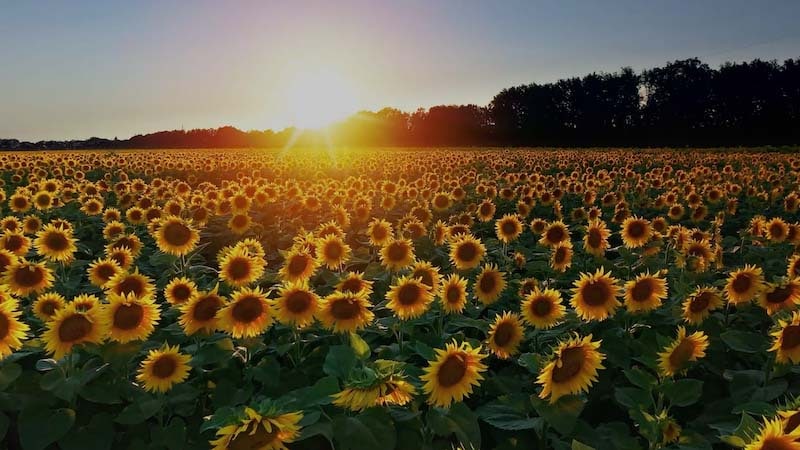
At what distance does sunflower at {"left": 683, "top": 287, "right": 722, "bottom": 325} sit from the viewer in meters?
4.15

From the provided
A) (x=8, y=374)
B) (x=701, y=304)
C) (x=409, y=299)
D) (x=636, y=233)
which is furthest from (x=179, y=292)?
(x=636, y=233)

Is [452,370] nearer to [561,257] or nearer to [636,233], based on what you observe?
[561,257]

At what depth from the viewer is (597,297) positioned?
→ 13.6 ft

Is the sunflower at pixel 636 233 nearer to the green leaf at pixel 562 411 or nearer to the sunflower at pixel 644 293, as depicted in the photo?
the sunflower at pixel 644 293

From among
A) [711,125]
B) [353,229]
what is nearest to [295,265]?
[353,229]

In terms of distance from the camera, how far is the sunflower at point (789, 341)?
3225mm

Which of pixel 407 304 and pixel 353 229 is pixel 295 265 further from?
pixel 353 229

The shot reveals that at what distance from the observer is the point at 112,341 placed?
11.6 ft

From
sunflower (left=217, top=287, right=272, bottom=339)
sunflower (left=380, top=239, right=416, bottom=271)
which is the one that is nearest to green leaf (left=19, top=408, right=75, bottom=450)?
sunflower (left=217, top=287, right=272, bottom=339)

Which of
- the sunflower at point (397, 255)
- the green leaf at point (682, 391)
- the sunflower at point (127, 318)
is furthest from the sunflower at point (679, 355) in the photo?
the sunflower at point (127, 318)

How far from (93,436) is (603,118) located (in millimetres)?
81417

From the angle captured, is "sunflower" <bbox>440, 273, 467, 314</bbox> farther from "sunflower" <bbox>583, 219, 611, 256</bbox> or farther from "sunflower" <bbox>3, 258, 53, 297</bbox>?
"sunflower" <bbox>3, 258, 53, 297</bbox>

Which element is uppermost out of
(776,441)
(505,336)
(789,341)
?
(776,441)

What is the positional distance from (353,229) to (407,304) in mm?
5101
